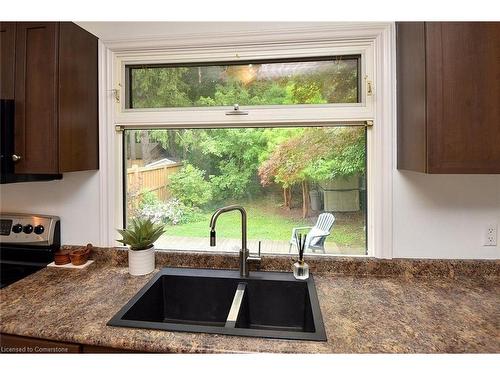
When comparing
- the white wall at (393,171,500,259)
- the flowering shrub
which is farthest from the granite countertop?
the flowering shrub

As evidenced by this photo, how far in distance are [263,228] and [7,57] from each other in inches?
60.5

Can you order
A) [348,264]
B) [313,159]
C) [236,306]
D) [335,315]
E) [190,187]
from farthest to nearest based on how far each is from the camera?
[190,187]
[313,159]
[348,264]
[236,306]
[335,315]

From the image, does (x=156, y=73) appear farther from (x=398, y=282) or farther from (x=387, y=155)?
(x=398, y=282)

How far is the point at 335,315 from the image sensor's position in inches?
40.9

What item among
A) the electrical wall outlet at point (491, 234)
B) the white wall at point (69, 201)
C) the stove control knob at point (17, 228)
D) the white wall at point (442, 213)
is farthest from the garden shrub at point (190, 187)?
the electrical wall outlet at point (491, 234)

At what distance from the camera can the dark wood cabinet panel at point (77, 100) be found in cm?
131

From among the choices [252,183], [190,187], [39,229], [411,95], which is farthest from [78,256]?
[411,95]

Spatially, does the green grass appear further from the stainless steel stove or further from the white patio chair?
the stainless steel stove

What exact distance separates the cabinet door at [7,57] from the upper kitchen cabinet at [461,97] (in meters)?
1.84

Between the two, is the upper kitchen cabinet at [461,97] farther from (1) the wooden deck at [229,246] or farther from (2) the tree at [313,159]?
(1) the wooden deck at [229,246]

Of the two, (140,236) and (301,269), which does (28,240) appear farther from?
(301,269)

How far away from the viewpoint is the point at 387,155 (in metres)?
1.38

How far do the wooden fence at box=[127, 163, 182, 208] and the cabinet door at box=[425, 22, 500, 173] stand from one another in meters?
1.32

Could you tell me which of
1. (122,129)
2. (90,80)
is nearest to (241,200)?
(122,129)
